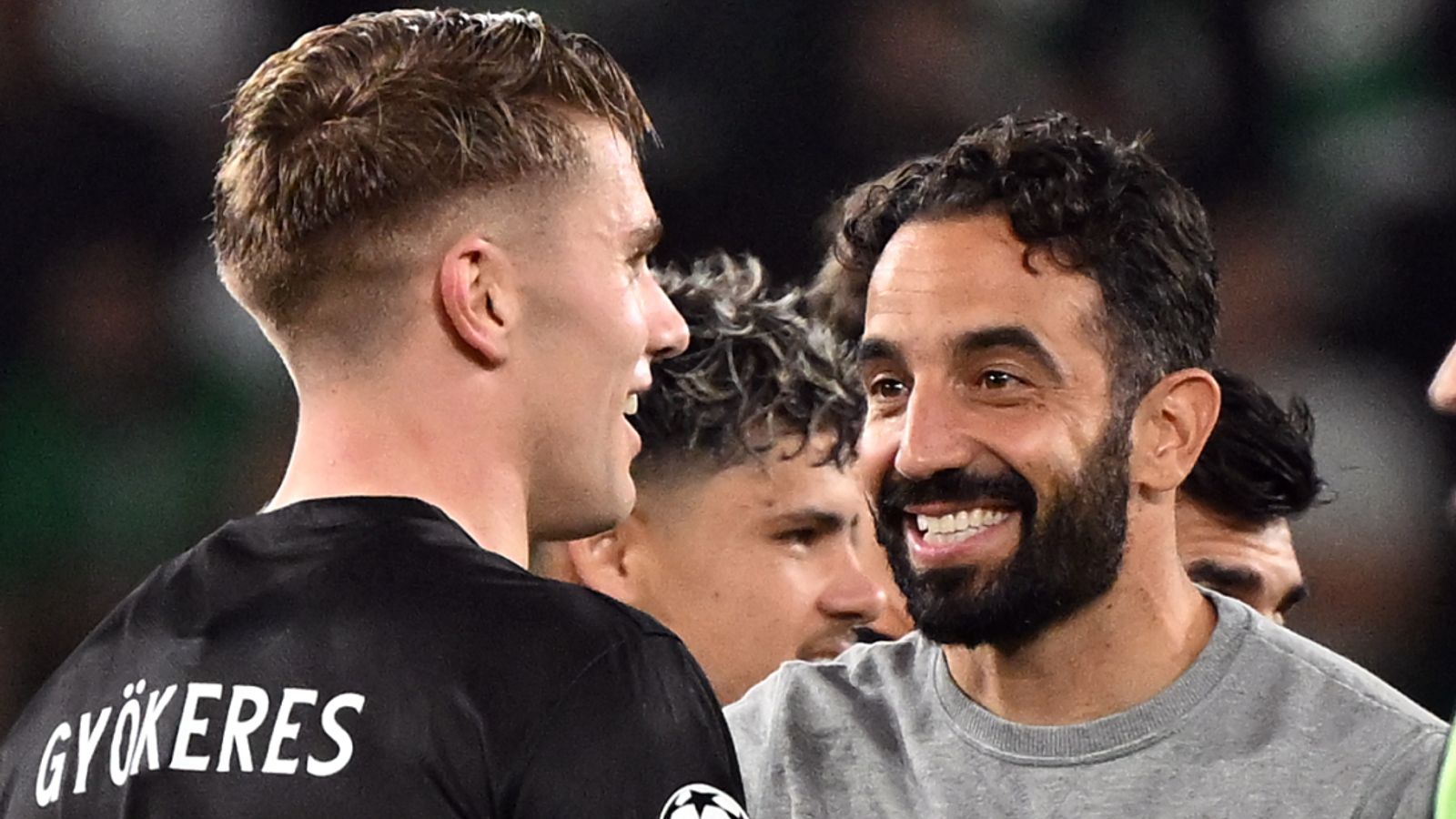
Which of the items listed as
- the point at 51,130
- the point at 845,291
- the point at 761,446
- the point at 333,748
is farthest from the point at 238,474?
the point at 333,748

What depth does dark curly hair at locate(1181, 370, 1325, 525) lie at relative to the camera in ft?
10.8

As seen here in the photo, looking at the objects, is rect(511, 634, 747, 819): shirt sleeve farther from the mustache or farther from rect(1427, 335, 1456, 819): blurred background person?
the mustache

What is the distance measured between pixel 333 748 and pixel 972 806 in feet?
3.15

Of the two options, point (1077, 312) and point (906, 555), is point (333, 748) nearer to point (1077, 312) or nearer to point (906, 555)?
point (906, 555)

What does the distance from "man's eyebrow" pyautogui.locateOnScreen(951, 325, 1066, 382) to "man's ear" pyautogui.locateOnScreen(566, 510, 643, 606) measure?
3.61ft

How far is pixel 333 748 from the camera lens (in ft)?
5.58

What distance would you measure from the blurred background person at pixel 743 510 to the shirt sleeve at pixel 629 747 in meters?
1.71

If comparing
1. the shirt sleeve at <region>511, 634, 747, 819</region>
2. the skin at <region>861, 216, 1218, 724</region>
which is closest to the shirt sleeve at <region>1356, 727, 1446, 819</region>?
the skin at <region>861, 216, 1218, 724</region>

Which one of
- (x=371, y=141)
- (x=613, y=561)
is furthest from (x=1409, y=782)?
(x=613, y=561)

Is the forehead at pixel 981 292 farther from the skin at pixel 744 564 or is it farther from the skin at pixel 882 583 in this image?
the skin at pixel 882 583

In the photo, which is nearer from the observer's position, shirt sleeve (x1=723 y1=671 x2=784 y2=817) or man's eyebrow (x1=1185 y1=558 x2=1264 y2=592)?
shirt sleeve (x1=723 y1=671 x2=784 y2=817)

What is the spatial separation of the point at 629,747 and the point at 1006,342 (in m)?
1.03

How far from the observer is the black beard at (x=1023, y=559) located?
2516 millimetres

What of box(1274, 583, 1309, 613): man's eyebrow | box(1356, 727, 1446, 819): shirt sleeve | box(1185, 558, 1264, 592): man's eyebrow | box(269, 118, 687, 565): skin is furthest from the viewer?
box(1274, 583, 1309, 613): man's eyebrow
